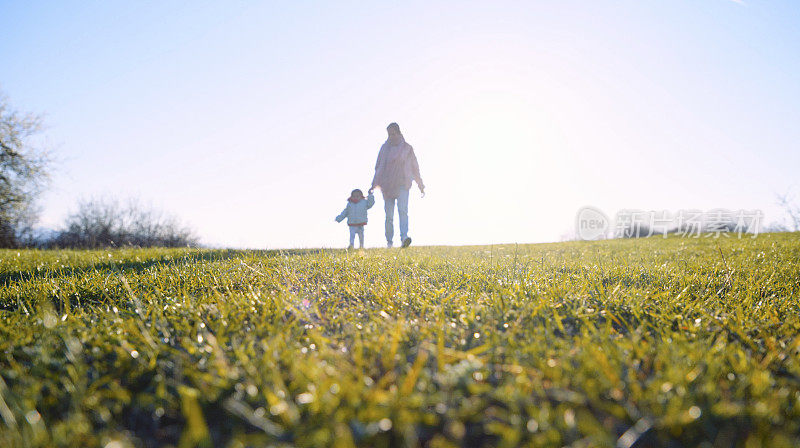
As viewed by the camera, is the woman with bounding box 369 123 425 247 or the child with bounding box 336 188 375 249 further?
the child with bounding box 336 188 375 249

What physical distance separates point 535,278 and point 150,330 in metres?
2.93

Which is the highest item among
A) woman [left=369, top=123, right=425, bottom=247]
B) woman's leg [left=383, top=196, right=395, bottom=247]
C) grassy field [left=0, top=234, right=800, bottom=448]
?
woman [left=369, top=123, right=425, bottom=247]

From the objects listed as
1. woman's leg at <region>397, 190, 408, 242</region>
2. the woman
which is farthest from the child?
woman's leg at <region>397, 190, 408, 242</region>

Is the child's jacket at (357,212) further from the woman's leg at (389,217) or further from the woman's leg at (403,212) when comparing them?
the woman's leg at (403,212)

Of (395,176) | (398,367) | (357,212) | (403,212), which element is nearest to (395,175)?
(395,176)

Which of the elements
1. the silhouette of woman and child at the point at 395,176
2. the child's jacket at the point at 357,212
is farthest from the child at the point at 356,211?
the silhouette of woman and child at the point at 395,176

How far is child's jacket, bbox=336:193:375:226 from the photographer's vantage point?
1171 centimetres

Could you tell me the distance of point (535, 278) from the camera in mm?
3512

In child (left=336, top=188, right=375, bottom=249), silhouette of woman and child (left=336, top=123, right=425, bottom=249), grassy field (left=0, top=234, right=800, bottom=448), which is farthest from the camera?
child (left=336, top=188, right=375, bottom=249)

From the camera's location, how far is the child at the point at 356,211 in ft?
38.4

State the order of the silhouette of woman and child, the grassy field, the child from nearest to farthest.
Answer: the grassy field → the silhouette of woman and child → the child

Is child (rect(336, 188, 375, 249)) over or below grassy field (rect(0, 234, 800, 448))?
over

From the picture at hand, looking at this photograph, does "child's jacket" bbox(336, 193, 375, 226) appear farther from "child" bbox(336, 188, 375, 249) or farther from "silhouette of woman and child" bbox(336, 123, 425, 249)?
"silhouette of woman and child" bbox(336, 123, 425, 249)

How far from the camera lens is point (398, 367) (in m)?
1.77
